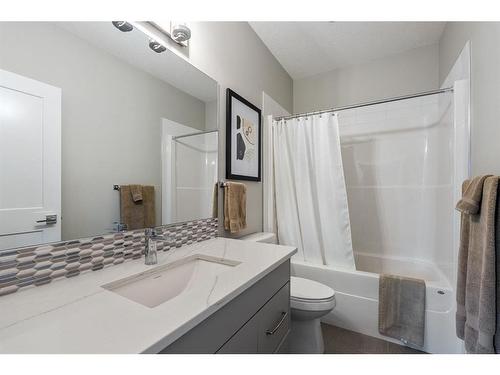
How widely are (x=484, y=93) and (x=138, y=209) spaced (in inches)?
71.5

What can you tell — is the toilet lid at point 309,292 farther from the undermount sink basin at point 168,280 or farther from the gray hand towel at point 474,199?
the gray hand towel at point 474,199

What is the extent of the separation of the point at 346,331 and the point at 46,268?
1855 mm

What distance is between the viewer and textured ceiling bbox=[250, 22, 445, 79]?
73.4 inches

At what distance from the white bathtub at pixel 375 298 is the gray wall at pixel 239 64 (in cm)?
74

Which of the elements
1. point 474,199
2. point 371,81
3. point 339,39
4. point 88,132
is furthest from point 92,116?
point 371,81

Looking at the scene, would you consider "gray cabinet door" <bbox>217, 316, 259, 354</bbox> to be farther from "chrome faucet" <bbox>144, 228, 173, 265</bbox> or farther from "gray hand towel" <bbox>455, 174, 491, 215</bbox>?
"gray hand towel" <bbox>455, 174, 491, 215</bbox>

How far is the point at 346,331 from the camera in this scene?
1.68 meters

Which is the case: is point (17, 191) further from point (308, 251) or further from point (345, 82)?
point (345, 82)

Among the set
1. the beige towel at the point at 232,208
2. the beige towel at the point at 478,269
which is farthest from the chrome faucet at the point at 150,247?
the beige towel at the point at 478,269

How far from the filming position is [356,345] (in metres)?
1.54

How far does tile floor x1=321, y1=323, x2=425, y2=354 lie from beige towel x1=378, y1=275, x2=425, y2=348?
0.07 meters

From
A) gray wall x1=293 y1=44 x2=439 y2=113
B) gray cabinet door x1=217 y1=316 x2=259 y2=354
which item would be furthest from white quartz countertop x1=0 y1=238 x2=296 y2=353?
gray wall x1=293 y1=44 x2=439 y2=113

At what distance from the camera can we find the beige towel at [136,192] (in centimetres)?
100
